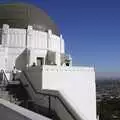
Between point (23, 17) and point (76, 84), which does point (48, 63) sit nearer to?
point (23, 17)

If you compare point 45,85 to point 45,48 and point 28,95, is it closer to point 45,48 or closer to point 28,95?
point 28,95

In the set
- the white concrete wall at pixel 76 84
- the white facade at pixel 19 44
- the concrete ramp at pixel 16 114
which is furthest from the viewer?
the white facade at pixel 19 44

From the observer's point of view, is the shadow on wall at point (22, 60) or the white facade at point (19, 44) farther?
the shadow on wall at point (22, 60)

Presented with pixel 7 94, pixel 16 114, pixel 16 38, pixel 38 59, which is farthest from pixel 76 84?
pixel 16 114

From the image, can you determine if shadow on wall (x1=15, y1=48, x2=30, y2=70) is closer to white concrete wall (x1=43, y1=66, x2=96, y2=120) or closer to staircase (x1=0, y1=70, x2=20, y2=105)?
staircase (x1=0, y1=70, x2=20, y2=105)

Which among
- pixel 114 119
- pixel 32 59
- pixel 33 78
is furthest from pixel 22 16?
pixel 114 119

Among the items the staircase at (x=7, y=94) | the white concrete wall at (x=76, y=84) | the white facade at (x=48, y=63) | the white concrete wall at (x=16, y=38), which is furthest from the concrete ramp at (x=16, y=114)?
the white concrete wall at (x=16, y=38)

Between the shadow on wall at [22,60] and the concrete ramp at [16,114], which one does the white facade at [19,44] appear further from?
the concrete ramp at [16,114]

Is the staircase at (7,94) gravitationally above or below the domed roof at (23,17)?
below
